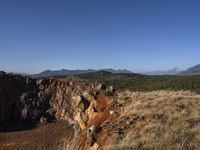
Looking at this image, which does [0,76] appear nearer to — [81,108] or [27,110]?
[27,110]

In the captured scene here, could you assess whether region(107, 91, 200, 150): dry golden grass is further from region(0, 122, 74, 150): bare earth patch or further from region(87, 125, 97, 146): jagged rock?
region(0, 122, 74, 150): bare earth patch

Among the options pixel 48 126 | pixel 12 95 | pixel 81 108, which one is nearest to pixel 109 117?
pixel 81 108

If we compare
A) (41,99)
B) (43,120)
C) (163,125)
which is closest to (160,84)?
(41,99)

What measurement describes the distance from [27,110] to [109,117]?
15567mm

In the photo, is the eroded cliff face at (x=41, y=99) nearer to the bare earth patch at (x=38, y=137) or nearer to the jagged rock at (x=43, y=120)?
the jagged rock at (x=43, y=120)

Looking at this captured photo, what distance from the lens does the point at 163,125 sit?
39.6ft

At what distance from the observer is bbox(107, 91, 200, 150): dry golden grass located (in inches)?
363

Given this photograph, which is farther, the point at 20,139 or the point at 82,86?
the point at 82,86

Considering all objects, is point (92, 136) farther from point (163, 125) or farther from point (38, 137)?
point (38, 137)

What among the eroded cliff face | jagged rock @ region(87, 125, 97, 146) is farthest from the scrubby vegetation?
jagged rock @ region(87, 125, 97, 146)

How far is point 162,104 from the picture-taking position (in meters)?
17.0

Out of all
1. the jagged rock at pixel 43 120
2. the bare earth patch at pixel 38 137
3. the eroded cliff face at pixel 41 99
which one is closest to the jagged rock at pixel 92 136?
the bare earth patch at pixel 38 137

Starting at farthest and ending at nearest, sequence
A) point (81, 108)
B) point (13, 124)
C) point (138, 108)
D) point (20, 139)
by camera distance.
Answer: point (13, 124)
point (81, 108)
point (20, 139)
point (138, 108)

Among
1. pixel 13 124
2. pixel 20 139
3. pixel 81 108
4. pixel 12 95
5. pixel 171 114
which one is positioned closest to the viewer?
pixel 171 114
